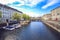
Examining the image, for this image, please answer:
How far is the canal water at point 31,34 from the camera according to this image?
3619mm

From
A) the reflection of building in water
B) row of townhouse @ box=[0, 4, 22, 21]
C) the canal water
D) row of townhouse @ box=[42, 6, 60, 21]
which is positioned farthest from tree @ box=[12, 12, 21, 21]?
the reflection of building in water

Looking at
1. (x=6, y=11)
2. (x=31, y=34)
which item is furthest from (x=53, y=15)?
(x=6, y=11)

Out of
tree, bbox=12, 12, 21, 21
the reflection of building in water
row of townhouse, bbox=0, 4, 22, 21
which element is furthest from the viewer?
tree, bbox=12, 12, 21, 21

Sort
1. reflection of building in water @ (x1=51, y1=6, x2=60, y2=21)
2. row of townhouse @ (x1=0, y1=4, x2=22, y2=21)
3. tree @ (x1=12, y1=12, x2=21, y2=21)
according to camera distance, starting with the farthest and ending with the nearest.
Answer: tree @ (x1=12, y1=12, x2=21, y2=21), row of townhouse @ (x1=0, y1=4, x2=22, y2=21), reflection of building in water @ (x1=51, y1=6, x2=60, y2=21)

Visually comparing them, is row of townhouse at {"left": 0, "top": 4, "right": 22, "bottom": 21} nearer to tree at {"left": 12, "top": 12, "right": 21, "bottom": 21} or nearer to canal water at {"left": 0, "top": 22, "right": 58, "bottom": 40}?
tree at {"left": 12, "top": 12, "right": 21, "bottom": 21}

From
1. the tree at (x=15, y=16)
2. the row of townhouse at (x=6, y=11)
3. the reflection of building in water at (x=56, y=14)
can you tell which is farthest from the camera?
the tree at (x=15, y=16)

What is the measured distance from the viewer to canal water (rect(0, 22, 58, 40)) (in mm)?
3619

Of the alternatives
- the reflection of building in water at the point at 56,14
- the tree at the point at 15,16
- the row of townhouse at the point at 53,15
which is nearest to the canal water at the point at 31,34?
the row of townhouse at the point at 53,15

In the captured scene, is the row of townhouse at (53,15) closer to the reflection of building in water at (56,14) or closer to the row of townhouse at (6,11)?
the reflection of building in water at (56,14)

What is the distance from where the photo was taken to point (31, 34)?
3816 mm

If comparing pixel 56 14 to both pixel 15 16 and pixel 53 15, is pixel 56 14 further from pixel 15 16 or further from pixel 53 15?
pixel 15 16

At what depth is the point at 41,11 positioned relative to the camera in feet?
12.7

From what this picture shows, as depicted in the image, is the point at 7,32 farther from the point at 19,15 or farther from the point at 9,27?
the point at 19,15

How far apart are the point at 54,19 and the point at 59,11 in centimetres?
30
